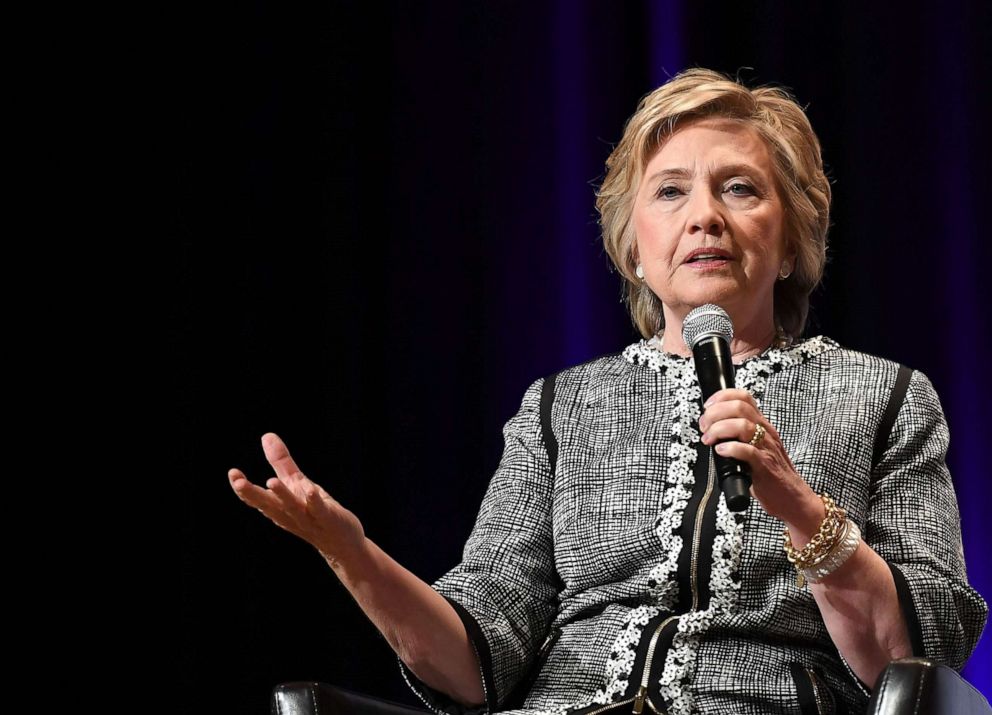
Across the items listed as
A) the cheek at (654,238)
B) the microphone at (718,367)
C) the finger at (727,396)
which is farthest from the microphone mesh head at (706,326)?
the cheek at (654,238)

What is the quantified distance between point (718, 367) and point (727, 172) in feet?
1.86

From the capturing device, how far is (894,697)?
4.38ft

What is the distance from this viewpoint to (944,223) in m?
2.52

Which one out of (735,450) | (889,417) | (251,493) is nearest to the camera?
(735,450)

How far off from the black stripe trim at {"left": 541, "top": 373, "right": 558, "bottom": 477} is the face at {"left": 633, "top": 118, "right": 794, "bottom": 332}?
0.20 meters

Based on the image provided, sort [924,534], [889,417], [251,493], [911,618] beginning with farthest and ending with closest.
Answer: [889,417], [924,534], [911,618], [251,493]

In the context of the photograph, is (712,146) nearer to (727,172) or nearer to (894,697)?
(727,172)

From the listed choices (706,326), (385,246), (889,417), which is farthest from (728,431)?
(385,246)

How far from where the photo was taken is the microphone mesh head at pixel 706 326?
148cm

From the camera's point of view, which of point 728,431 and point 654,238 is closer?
point 728,431

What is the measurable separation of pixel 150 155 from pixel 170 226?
147 millimetres

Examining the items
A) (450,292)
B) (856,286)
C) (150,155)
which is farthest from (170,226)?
(856,286)

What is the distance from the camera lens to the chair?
1334mm

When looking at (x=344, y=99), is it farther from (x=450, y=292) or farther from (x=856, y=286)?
(x=856, y=286)
